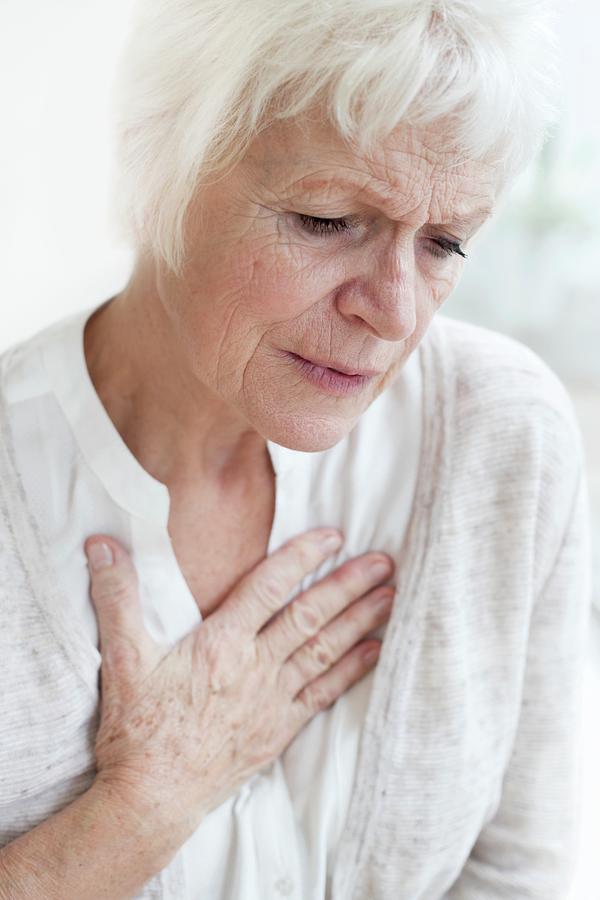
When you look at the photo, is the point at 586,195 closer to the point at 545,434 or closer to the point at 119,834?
the point at 545,434

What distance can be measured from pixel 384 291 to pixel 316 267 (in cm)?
7

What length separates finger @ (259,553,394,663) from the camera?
1245 mm

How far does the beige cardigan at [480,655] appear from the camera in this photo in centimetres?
124

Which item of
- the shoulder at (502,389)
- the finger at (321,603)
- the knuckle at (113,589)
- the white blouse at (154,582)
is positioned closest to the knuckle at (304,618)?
the finger at (321,603)

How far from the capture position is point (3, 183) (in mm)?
1753

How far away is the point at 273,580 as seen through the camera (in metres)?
1.25

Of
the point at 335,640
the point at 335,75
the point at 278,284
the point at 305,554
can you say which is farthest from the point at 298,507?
the point at 335,75

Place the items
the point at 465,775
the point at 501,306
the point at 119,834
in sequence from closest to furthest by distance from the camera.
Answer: the point at 119,834 < the point at 465,775 < the point at 501,306

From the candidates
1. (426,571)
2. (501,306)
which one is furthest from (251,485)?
(501,306)

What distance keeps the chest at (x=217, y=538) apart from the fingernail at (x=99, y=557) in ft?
0.32

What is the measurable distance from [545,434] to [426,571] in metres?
0.24

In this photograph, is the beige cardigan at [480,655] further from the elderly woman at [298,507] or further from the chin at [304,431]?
the chin at [304,431]

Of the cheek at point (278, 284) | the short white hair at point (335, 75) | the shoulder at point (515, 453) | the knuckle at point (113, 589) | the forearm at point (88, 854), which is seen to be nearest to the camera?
the short white hair at point (335, 75)

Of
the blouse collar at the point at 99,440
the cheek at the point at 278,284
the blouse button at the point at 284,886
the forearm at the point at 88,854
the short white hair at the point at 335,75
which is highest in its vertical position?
the short white hair at the point at 335,75
